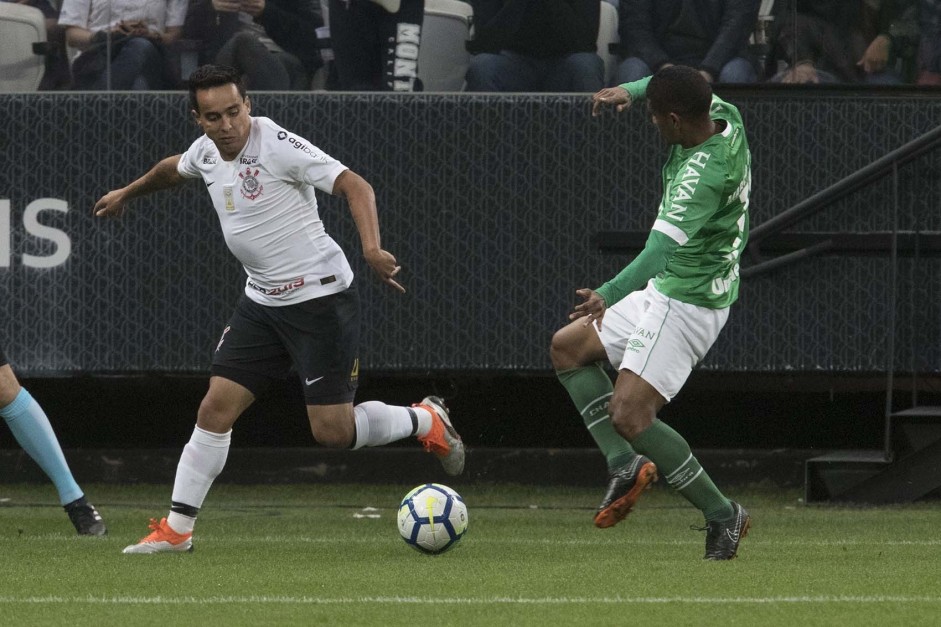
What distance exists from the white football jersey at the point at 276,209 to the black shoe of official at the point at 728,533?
1859mm

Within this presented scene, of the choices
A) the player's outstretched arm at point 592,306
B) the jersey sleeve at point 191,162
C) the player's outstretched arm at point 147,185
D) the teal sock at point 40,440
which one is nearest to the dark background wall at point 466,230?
the teal sock at point 40,440

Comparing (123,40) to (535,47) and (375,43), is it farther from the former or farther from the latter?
(535,47)

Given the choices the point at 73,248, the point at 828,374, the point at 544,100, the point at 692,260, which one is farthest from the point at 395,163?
the point at 692,260

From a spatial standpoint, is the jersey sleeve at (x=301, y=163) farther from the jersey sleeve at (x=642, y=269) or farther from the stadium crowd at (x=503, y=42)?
the stadium crowd at (x=503, y=42)

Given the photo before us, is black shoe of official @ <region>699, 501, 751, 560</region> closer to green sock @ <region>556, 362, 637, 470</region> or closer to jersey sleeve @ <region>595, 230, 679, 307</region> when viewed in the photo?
green sock @ <region>556, 362, 637, 470</region>

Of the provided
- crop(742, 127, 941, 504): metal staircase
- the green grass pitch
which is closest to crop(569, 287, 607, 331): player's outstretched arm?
the green grass pitch

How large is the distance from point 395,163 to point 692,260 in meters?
3.46

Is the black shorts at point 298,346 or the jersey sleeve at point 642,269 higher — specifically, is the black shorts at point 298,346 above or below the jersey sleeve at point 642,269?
below

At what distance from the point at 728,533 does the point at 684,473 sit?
289 mm

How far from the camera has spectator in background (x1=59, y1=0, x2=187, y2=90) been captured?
9.66m

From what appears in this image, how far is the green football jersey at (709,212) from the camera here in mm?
6391

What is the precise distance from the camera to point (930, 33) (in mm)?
9438

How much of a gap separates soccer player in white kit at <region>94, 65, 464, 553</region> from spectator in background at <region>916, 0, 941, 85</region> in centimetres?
393

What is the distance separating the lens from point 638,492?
6.87m
